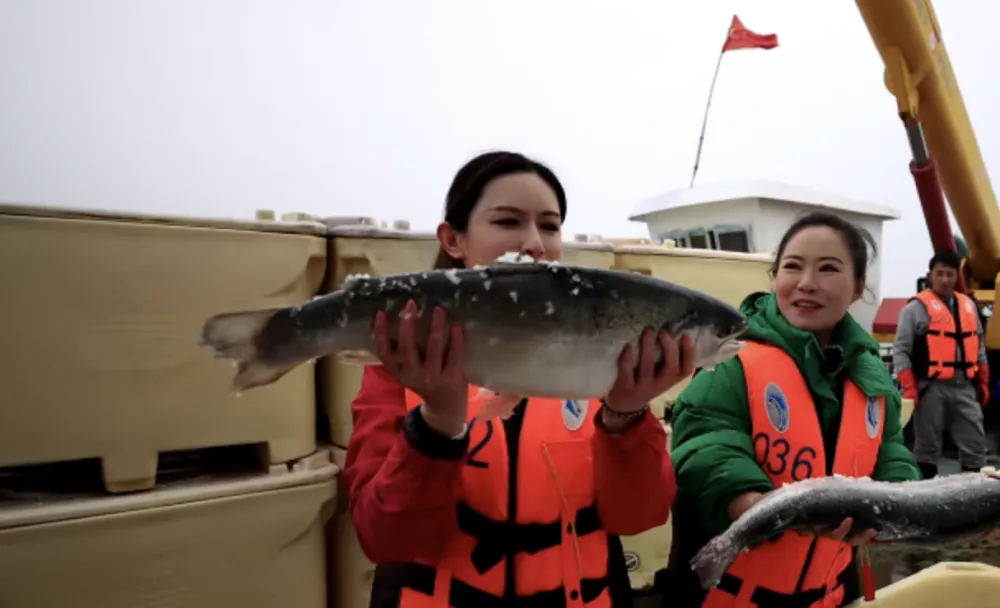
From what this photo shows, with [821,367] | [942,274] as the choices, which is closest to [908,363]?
[942,274]

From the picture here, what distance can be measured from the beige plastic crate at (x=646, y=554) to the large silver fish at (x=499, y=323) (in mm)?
2231

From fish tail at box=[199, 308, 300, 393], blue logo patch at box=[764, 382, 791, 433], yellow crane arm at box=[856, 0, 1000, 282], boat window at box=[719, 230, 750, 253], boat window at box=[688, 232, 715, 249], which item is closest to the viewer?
fish tail at box=[199, 308, 300, 393]

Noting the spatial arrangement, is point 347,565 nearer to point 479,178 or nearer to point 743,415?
point 743,415

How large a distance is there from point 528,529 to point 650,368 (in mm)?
587

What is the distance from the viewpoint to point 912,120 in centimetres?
714

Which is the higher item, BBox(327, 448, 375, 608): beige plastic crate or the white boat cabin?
the white boat cabin

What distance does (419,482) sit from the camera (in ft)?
4.53

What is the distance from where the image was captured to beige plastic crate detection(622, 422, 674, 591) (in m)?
3.33

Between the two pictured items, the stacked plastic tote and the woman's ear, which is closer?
the woman's ear

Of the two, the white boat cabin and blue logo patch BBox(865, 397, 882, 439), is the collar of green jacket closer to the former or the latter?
blue logo patch BBox(865, 397, 882, 439)

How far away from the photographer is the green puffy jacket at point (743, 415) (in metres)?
2.01

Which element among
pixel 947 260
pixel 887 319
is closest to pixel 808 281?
pixel 947 260

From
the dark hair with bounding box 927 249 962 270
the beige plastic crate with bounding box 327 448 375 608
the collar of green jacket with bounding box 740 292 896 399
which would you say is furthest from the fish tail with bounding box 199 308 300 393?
the dark hair with bounding box 927 249 962 270

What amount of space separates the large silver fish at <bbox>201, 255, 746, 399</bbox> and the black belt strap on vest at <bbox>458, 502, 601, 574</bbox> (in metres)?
0.47
